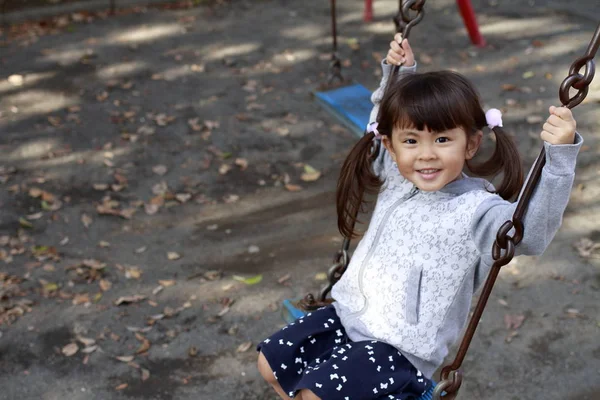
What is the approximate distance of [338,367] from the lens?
2.44 meters

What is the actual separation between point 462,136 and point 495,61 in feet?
14.7

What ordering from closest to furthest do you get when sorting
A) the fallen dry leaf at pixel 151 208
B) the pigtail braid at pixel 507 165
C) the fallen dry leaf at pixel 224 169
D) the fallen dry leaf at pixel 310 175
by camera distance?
1. the pigtail braid at pixel 507 165
2. the fallen dry leaf at pixel 151 208
3. the fallen dry leaf at pixel 310 175
4. the fallen dry leaf at pixel 224 169

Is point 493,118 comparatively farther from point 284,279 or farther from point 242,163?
point 242,163

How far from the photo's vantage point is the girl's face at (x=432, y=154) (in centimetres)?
230

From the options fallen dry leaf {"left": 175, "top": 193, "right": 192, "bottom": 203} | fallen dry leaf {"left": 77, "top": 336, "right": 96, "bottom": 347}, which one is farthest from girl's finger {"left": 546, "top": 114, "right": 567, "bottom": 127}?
fallen dry leaf {"left": 175, "top": 193, "right": 192, "bottom": 203}

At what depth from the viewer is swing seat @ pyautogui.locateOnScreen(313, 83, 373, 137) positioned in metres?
4.43

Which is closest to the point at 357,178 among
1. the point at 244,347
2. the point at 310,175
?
the point at 244,347

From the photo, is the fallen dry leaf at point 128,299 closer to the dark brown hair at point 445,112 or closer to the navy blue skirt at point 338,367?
the navy blue skirt at point 338,367

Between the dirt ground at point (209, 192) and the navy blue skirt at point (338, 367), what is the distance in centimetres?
88

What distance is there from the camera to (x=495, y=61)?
21.4 ft

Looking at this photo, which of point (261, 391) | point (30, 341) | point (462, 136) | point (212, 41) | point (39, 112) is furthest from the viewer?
point (212, 41)

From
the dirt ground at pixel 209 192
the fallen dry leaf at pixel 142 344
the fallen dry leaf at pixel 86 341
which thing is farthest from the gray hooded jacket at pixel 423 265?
the fallen dry leaf at pixel 86 341

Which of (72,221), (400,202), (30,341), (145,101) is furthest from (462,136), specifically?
(145,101)

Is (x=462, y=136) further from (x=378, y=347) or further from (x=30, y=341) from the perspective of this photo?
(x=30, y=341)
